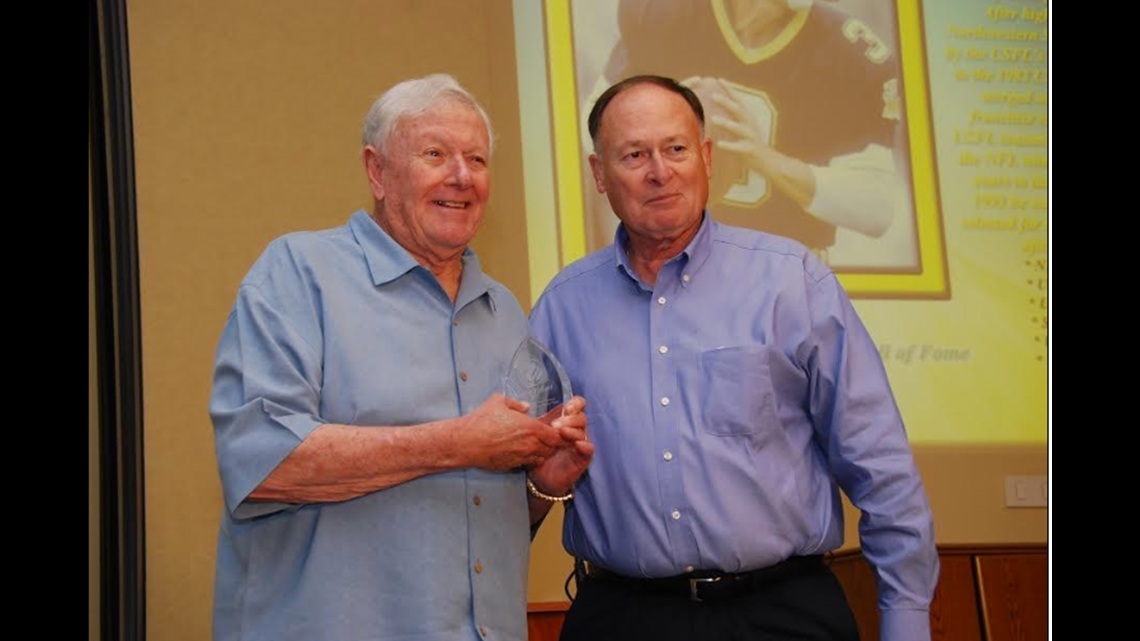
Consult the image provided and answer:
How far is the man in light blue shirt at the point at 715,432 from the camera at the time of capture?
2076mm

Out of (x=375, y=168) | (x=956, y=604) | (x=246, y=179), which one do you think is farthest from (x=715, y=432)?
(x=246, y=179)

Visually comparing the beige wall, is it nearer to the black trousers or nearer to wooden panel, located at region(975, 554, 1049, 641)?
wooden panel, located at region(975, 554, 1049, 641)

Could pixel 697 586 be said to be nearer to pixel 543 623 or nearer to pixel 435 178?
pixel 435 178

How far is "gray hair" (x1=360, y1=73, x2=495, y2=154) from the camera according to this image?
200cm

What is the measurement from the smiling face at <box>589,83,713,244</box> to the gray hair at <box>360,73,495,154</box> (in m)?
0.37

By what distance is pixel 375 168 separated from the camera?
2.05 meters

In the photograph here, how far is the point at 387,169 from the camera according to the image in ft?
6.65

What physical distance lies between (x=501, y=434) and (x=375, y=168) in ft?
1.83

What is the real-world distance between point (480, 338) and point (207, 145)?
2.12m

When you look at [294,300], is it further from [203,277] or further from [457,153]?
[203,277]

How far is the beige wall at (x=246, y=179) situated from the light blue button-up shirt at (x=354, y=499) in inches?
75.7

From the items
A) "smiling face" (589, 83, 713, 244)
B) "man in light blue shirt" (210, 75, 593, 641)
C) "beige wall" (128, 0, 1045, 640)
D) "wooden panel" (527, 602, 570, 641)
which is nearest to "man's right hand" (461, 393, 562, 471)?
"man in light blue shirt" (210, 75, 593, 641)
